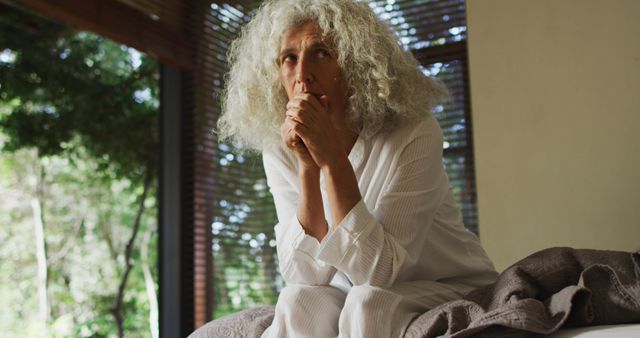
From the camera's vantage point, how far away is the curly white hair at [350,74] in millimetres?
1834

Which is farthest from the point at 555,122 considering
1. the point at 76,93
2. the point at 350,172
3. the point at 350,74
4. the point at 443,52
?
the point at 76,93

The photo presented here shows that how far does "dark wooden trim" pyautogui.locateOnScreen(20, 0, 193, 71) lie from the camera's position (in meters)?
3.33

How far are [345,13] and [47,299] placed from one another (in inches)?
176

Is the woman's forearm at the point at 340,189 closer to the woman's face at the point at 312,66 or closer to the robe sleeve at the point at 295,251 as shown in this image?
the robe sleeve at the point at 295,251

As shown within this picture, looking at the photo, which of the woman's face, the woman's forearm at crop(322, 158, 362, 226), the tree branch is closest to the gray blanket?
the woman's forearm at crop(322, 158, 362, 226)

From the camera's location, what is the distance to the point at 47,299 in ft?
18.3

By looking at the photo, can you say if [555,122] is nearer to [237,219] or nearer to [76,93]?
[237,219]

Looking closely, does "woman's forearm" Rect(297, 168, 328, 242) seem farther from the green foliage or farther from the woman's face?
the green foliage

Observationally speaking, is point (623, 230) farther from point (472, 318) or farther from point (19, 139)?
point (19, 139)

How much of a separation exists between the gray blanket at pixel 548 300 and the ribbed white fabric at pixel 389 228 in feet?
0.55

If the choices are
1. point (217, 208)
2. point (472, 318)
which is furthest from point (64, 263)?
point (472, 318)

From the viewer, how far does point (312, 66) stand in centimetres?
184

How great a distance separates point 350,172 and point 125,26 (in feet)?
7.89

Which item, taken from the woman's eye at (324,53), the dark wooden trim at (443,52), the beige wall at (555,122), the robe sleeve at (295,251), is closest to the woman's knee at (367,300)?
the robe sleeve at (295,251)
